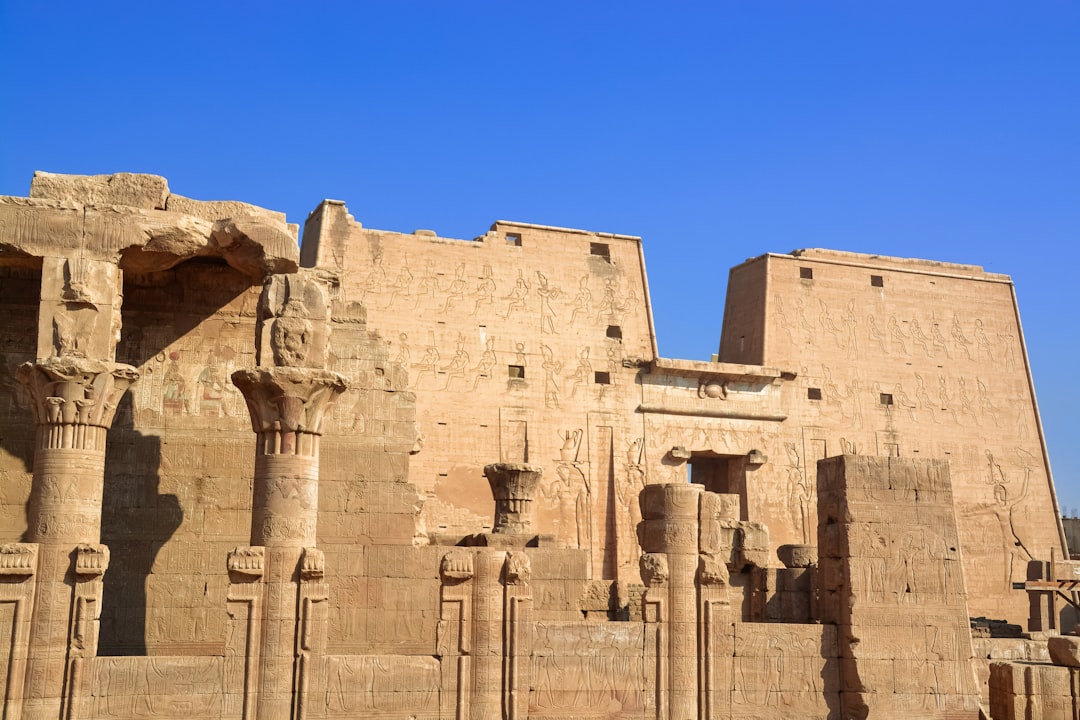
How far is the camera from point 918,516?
14.8m

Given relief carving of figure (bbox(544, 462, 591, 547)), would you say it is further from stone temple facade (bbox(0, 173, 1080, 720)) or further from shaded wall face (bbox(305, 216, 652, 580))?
stone temple facade (bbox(0, 173, 1080, 720))

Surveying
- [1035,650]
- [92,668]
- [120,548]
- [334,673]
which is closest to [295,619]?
[334,673]

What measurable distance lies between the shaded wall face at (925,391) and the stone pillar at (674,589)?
13.6 m

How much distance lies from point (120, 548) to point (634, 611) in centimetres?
661

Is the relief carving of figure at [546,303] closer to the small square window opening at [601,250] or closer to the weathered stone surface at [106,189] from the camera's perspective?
the small square window opening at [601,250]

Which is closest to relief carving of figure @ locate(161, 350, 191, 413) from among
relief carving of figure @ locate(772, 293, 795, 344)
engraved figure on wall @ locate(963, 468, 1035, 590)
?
relief carving of figure @ locate(772, 293, 795, 344)

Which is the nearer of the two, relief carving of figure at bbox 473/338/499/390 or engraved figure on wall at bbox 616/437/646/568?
relief carving of figure at bbox 473/338/499/390

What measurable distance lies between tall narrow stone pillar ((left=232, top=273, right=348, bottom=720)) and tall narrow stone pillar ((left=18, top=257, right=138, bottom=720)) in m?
1.51

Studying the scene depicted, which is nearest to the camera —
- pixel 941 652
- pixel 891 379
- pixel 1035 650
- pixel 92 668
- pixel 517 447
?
pixel 92 668

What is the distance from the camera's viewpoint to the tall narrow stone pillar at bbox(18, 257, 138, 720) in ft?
39.8

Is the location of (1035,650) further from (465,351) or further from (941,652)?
(465,351)

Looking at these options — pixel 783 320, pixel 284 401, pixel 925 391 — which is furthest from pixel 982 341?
pixel 284 401

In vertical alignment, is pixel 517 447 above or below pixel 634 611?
above

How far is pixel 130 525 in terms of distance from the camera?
1535 cm
